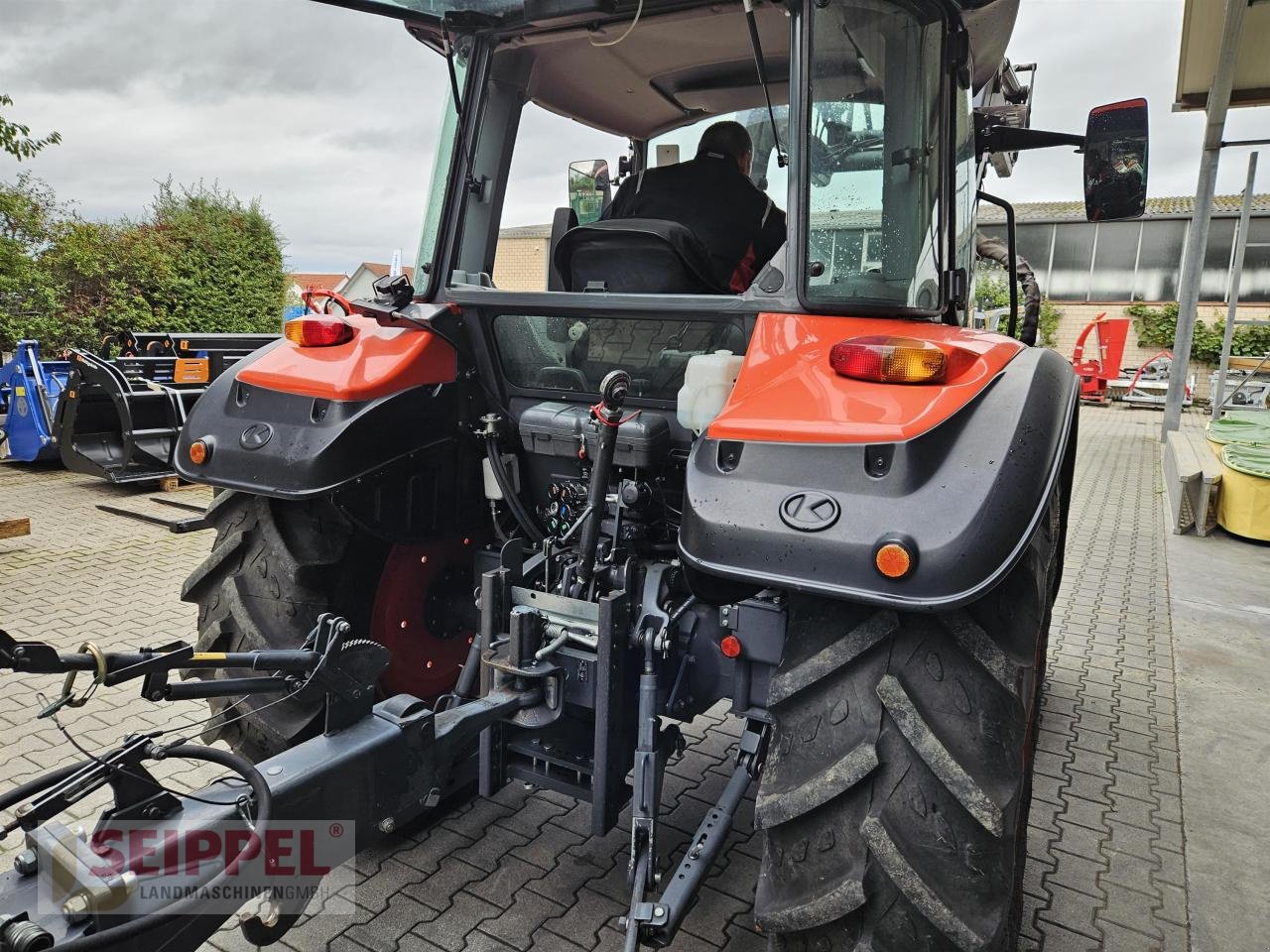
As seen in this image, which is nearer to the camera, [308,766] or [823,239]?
[308,766]

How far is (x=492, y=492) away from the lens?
2.81m

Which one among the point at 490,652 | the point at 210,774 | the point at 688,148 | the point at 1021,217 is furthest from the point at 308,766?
the point at 1021,217

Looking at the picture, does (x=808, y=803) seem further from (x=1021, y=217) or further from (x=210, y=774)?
(x=1021, y=217)

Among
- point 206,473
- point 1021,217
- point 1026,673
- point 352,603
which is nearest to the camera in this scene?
point 1026,673

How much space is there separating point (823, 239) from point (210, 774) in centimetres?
280

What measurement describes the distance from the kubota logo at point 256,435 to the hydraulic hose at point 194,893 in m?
1.03

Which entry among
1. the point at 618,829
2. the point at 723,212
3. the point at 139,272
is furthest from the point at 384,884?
the point at 139,272

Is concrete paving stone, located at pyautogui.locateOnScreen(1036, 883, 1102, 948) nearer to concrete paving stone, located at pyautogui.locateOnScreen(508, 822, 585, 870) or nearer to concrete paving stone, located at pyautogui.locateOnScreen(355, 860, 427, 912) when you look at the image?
concrete paving stone, located at pyautogui.locateOnScreen(508, 822, 585, 870)

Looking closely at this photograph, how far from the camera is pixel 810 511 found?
1715mm

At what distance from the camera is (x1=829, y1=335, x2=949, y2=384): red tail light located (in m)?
1.87

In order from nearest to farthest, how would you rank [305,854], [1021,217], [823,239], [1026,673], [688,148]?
1. [305,854]
2. [1026,673]
3. [823,239]
4. [688,148]
5. [1021,217]

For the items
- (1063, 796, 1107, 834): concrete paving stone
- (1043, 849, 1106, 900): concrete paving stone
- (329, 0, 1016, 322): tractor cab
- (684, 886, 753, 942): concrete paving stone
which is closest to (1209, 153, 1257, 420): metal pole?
(1063, 796, 1107, 834): concrete paving stone

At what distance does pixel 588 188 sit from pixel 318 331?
1.14 metres

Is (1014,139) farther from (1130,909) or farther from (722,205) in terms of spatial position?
(1130,909)
